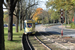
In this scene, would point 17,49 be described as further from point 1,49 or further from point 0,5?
point 0,5

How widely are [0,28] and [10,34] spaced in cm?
775

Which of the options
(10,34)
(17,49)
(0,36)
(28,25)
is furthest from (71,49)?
(28,25)

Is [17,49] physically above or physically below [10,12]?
below

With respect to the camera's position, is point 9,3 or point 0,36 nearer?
point 0,36

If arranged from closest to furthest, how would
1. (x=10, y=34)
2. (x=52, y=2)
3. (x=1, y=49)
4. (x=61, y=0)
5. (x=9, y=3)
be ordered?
(x=1, y=49) → (x=9, y=3) → (x=10, y=34) → (x=61, y=0) → (x=52, y=2)

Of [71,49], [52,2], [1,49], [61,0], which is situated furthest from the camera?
[52,2]

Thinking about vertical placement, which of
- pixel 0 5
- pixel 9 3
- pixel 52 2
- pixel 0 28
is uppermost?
pixel 52 2

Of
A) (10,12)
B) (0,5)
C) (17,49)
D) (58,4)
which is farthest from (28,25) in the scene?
(0,5)

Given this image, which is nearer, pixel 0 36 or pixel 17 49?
pixel 0 36

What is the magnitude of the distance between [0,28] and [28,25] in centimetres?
1527

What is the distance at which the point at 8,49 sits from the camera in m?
9.66

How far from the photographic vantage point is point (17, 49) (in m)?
9.76

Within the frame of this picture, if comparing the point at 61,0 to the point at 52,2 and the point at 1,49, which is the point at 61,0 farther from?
the point at 1,49

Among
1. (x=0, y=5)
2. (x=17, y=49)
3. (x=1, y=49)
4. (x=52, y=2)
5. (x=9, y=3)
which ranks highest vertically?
(x=52, y=2)
